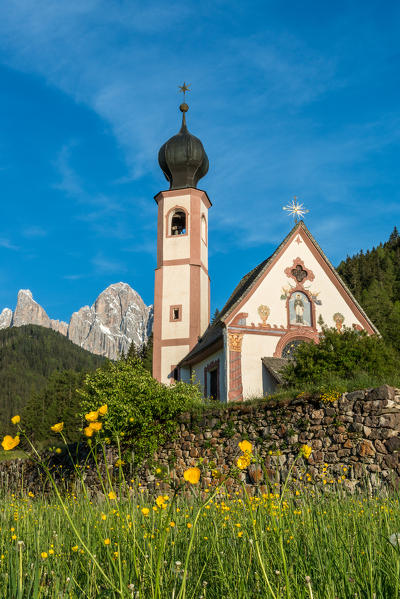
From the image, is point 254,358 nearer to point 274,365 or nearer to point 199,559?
point 274,365

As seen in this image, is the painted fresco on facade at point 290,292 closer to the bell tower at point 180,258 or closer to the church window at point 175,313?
the bell tower at point 180,258

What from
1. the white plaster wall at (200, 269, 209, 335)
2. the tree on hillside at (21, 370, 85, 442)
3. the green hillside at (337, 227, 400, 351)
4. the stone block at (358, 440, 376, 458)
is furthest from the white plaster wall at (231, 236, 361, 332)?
the tree on hillside at (21, 370, 85, 442)

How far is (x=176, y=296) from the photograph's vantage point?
30.2 meters

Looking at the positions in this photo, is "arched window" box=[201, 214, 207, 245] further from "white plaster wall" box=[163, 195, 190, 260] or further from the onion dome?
the onion dome

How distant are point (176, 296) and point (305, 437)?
691 inches

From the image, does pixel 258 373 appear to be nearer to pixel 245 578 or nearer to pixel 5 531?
pixel 5 531

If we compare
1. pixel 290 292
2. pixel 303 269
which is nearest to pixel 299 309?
pixel 290 292

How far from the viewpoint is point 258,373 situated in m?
23.2

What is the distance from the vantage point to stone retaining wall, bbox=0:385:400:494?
478 inches

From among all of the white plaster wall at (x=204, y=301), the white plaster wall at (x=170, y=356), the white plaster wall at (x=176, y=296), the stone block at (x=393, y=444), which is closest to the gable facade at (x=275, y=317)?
the white plaster wall at (x=170, y=356)

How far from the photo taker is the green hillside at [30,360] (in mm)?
134000

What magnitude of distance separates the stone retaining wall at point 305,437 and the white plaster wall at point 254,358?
7.29 m

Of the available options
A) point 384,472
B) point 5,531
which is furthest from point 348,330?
point 5,531

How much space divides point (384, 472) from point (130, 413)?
7.01 meters
